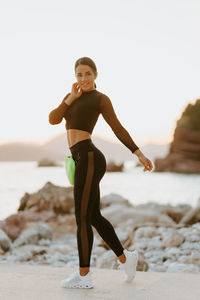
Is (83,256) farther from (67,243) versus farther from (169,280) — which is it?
(67,243)

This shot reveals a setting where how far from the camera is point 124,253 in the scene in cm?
392

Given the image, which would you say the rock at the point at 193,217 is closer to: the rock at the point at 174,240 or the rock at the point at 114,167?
the rock at the point at 174,240

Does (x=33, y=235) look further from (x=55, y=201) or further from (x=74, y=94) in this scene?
(x=74, y=94)

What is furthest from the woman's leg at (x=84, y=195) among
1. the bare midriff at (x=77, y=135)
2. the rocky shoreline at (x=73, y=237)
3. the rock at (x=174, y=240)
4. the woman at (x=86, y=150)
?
the rock at (x=174, y=240)

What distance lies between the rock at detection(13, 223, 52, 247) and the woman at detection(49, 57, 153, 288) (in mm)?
4271

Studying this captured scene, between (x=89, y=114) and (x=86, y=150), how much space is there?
1.03 feet

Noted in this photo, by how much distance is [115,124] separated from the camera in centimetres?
381

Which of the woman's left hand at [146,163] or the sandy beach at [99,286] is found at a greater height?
the woman's left hand at [146,163]

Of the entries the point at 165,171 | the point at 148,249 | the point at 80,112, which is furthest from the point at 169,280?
the point at 165,171

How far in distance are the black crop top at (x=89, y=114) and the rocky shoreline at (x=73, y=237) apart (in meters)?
2.23

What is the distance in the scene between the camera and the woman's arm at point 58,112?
3783mm

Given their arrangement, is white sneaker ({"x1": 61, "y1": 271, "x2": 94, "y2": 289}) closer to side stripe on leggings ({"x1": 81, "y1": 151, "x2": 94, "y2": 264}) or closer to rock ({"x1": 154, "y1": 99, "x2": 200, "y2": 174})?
side stripe on leggings ({"x1": 81, "y1": 151, "x2": 94, "y2": 264})

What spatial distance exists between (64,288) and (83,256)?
320 mm

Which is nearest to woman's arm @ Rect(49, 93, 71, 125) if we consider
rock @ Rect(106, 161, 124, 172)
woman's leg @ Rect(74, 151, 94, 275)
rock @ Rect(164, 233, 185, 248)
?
woman's leg @ Rect(74, 151, 94, 275)
